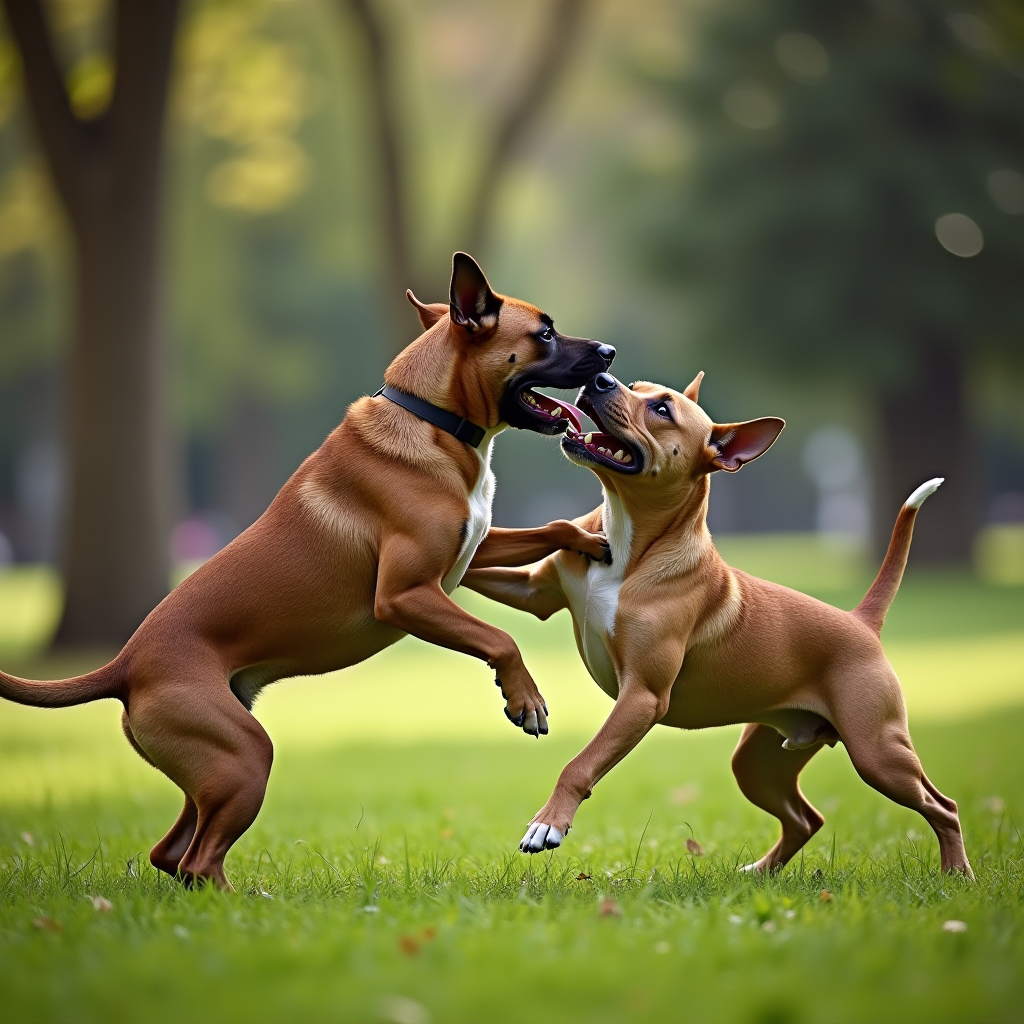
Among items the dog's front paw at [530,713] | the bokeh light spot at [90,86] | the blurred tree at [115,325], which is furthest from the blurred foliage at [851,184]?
the dog's front paw at [530,713]

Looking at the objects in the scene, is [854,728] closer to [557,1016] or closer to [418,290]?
[557,1016]

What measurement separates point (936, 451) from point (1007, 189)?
651cm

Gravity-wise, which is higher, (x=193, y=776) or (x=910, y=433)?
(x=193, y=776)

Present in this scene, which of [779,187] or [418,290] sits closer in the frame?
[418,290]

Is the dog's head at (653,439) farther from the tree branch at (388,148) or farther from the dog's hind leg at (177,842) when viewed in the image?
the tree branch at (388,148)

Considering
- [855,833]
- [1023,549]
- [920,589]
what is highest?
[855,833]

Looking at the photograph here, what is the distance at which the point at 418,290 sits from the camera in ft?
73.7

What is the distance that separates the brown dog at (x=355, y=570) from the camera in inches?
210

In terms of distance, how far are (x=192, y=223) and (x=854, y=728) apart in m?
38.5

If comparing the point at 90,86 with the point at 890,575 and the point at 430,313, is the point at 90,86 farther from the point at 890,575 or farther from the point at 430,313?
the point at 890,575

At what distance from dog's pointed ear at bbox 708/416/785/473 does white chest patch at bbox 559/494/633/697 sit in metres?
0.54

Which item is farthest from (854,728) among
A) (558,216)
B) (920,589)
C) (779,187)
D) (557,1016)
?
(558,216)

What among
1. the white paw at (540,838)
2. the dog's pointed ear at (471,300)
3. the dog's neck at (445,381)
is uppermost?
the dog's pointed ear at (471,300)

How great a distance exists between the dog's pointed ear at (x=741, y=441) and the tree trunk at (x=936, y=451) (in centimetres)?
2705
